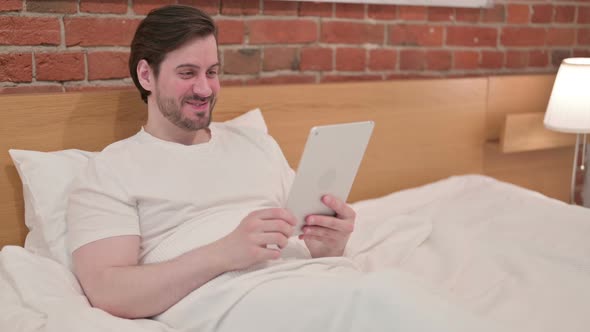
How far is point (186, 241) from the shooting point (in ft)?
4.28

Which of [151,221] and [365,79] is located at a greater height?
[365,79]

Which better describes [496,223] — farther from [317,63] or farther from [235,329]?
[235,329]

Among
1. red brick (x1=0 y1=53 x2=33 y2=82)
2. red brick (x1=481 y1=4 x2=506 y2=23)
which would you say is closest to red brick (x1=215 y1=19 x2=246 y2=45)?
red brick (x1=0 y1=53 x2=33 y2=82)

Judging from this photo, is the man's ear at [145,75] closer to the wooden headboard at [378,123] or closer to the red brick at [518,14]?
the wooden headboard at [378,123]

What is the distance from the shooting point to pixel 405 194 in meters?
1.99

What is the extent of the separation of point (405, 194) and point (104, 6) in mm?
1074

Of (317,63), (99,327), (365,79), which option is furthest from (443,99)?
(99,327)

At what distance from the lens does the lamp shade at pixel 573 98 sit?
78.5 inches

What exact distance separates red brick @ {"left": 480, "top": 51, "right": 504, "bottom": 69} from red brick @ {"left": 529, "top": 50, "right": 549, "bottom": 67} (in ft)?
0.53

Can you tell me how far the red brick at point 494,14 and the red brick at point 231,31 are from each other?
39.9 inches

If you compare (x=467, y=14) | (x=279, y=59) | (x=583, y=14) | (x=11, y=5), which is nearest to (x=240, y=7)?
(x=279, y=59)

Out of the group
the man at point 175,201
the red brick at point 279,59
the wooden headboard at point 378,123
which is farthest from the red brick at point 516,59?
the man at point 175,201

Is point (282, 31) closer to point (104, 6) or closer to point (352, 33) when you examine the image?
point (352, 33)

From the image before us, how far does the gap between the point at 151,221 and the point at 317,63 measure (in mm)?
964
